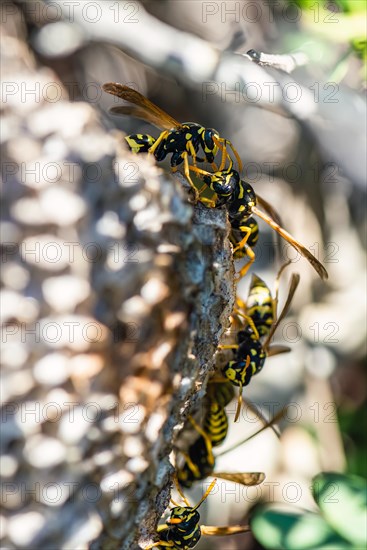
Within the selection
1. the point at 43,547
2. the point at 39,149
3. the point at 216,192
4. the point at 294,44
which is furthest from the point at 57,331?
the point at 294,44

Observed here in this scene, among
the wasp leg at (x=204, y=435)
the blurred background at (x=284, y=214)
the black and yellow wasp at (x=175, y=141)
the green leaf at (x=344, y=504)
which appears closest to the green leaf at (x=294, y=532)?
the green leaf at (x=344, y=504)

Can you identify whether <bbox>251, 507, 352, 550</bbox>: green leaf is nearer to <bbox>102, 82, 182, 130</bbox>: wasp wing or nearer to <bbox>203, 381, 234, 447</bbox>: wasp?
<bbox>203, 381, 234, 447</bbox>: wasp

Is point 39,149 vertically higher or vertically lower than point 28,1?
higher

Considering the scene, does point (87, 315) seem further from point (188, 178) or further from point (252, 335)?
point (252, 335)

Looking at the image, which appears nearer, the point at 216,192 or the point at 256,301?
the point at 216,192

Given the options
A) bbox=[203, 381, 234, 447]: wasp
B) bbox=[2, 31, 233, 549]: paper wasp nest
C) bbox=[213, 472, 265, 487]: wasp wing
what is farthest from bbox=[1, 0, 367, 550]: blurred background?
bbox=[2, 31, 233, 549]: paper wasp nest

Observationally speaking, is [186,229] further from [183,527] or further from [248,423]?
[248,423]

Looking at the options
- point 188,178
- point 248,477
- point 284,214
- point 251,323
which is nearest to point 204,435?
point 248,477
